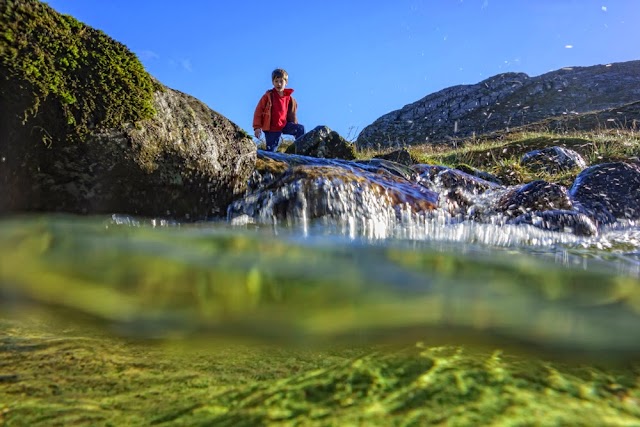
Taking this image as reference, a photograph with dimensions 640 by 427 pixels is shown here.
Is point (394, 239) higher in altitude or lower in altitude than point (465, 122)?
lower

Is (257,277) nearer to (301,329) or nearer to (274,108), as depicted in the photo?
(301,329)

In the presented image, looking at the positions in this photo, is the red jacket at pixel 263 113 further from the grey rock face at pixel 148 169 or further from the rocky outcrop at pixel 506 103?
the rocky outcrop at pixel 506 103

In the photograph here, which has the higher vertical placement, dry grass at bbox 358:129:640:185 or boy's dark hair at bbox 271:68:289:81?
boy's dark hair at bbox 271:68:289:81

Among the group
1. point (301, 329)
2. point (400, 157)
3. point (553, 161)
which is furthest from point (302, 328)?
point (553, 161)

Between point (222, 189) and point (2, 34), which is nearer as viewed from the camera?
point (2, 34)

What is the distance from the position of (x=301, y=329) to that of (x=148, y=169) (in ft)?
10.5

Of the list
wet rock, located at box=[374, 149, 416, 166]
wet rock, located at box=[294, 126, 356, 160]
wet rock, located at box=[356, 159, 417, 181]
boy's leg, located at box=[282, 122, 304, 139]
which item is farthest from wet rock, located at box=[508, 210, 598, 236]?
boy's leg, located at box=[282, 122, 304, 139]

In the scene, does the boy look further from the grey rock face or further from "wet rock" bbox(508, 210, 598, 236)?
"wet rock" bbox(508, 210, 598, 236)

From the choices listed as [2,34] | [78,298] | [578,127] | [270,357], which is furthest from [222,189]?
[578,127]

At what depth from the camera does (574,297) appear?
303 centimetres

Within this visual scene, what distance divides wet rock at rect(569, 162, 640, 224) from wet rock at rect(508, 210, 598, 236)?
102 centimetres

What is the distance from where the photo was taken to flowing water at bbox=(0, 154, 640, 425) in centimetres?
139

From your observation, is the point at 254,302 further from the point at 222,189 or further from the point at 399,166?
the point at 399,166

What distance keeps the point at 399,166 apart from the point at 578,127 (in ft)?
119
